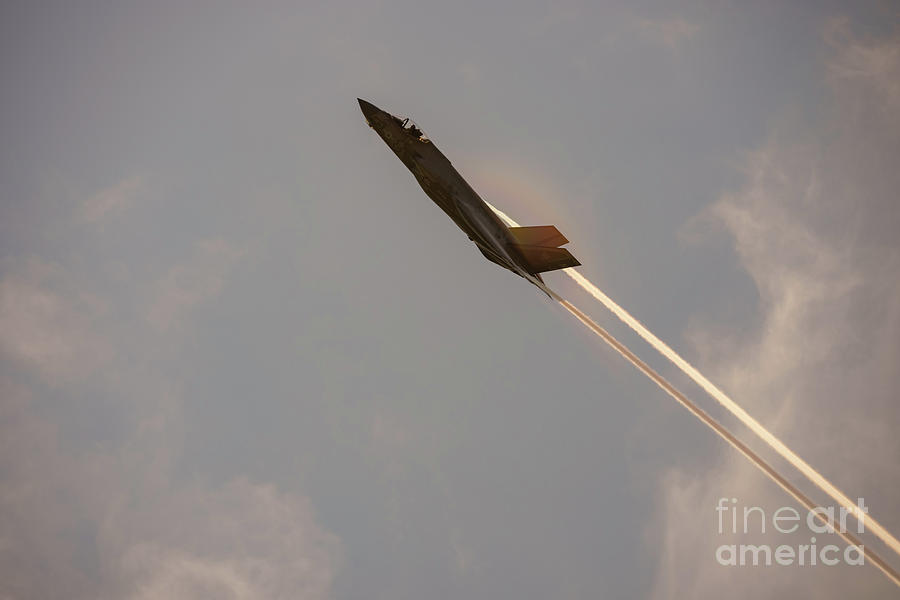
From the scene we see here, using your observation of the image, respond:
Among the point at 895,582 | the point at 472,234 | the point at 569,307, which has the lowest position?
the point at 895,582

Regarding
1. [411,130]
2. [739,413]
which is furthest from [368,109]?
[739,413]

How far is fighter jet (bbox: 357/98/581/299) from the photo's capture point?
5009 centimetres

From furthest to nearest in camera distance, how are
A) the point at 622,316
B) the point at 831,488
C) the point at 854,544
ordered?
the point at 622,316 < the point at 831,488 < the point at 854,544

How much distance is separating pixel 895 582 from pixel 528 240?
104 ft

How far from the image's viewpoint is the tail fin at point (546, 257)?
1982 inches

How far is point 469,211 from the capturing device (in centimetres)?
4994

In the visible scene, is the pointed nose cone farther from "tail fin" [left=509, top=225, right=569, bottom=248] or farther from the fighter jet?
"tail fin" [left=509, top=225, right=569, bottom=248]

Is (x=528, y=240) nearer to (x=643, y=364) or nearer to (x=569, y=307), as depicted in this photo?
(x=569, y=307)

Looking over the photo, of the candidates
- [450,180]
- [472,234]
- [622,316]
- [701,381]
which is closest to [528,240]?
[472,234]

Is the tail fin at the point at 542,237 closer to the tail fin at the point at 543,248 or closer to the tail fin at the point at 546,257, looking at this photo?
the tail fin at the point at 543,248

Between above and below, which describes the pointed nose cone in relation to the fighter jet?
above

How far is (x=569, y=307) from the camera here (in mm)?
50438

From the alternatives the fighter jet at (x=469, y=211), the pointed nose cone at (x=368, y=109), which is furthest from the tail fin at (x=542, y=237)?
the pointed nose cone at (x=368, y=109)

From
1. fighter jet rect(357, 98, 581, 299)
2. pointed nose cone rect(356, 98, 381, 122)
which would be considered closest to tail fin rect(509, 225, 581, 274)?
fighter jet rect(357, 98, 581, 299)
